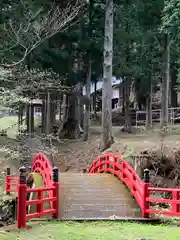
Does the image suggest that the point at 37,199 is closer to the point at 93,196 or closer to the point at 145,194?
the point at 93,196

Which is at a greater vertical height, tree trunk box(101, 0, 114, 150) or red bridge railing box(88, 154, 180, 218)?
tree trunk box(101, 0, 114, 150)

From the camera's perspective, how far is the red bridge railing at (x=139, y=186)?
9.14 meters

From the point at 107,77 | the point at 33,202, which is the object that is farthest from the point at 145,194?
the point at 107,77

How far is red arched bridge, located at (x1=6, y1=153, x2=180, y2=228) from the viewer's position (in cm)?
893

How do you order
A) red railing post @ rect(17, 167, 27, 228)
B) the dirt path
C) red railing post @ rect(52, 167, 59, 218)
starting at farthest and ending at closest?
the dirt path < red railing post @ rect(52, 167, 59, 218) < red railing post @ rect(17, 167, 27, 228)

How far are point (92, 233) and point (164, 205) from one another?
173 inches

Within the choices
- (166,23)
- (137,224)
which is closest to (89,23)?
(166,23)

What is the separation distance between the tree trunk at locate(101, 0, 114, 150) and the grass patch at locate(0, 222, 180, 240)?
36.6ft

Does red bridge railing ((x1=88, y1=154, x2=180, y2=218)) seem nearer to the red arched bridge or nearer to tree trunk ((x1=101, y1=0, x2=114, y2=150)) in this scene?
the red arched bridge

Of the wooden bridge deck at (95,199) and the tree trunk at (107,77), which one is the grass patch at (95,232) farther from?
the tree trunk at (107,77)

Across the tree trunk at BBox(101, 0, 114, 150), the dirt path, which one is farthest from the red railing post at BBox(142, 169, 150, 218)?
the tree trunk at BBox(101, 0, 114, 150)

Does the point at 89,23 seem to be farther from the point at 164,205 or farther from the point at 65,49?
the point at 164,205

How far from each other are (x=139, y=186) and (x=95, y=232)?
2404 millimetres

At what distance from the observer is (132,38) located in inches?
910
